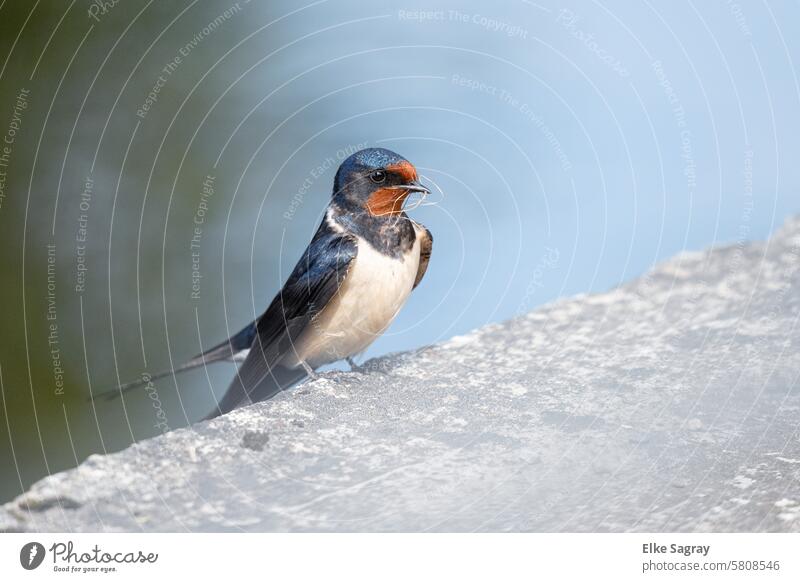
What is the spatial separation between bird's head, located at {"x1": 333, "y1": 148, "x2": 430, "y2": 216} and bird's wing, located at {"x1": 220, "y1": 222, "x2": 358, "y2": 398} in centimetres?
10

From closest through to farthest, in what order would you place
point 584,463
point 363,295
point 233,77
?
1. point 584,463
2. point 363,295
3. point 233,77

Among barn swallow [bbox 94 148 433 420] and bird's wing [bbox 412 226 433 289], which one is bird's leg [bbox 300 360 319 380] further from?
bird's wing [bbox 412 226 433 289]

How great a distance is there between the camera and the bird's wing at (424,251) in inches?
96.0

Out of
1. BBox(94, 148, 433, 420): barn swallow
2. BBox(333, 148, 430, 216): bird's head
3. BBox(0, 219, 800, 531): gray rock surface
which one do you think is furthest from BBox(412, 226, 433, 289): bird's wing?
BBox(0, 219, 800, 531): gray rock surface

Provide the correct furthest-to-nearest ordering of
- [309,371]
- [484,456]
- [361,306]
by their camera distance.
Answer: [309,371], [361,306], [484,456]

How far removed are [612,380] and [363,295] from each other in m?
0.81

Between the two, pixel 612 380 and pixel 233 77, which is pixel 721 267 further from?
pixel 233 77

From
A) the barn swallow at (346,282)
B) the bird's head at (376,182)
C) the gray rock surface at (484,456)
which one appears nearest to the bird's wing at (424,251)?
the barn swallow at (346,282)

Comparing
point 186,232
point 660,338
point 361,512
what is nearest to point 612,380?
point 660,338

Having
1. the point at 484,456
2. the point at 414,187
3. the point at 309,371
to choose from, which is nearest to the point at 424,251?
the point at 414,187

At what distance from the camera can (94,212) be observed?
288cm

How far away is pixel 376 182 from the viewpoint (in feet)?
7.64

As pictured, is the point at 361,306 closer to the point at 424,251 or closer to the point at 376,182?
the point at 424,251

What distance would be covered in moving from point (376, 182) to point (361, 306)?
0.33m
